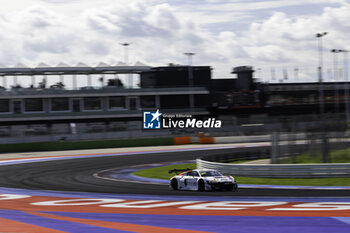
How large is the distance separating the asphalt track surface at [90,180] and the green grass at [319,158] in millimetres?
4586

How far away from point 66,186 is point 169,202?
275 inches

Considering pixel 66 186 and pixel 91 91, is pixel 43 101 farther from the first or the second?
pixel 66 186

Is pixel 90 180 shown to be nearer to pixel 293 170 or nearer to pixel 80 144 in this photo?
pixel 293 170

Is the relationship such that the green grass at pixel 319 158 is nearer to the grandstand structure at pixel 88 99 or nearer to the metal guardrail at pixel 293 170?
the metal guardrail at pixel 293 170

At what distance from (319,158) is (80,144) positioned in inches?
1094

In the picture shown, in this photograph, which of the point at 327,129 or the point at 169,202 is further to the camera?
the point at 327,129

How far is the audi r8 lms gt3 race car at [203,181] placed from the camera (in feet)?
55.4

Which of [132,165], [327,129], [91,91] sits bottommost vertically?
[132,165]

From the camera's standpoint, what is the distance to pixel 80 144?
145 ft

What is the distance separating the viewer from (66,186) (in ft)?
65.7

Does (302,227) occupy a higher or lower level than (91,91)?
lower

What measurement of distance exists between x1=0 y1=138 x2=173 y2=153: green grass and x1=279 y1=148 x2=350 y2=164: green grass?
25327 millimetres

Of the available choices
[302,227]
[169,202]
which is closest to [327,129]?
[169,202]

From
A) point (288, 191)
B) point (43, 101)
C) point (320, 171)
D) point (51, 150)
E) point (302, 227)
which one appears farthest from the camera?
point (43, 101)
